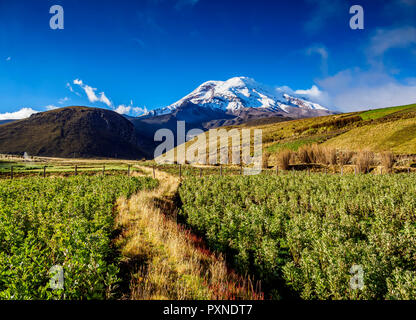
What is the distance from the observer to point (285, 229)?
7.93m

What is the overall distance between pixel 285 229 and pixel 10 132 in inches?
9227

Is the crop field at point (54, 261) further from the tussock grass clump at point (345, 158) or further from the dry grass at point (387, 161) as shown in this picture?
the tussock grass clump at point (345, 158)

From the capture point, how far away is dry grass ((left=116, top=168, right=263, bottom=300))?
4.33 meters

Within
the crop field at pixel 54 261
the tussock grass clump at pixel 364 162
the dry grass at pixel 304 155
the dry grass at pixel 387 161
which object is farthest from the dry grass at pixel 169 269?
the dry grass at pixel 304 155

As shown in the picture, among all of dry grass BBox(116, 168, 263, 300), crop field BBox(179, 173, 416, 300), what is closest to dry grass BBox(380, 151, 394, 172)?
crop field BBox(179, 173, 416, 300)

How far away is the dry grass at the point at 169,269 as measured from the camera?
433 centimetres

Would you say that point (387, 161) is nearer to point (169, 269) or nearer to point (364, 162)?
point (364, 162)

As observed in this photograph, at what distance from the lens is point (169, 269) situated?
5.15m

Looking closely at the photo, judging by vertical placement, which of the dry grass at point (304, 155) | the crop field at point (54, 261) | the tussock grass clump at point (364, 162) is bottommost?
the crop field at point (54, 261)

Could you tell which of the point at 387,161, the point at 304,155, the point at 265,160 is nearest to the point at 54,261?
the point at 387,161

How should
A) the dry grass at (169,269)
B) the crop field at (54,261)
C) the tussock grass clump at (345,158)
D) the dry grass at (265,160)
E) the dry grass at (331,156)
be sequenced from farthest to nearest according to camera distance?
the dry grass at (265,160), the dry grass at (331,156), the tussock grass clump at (345,158), the dry grass at (169,269), the crop field at (54,261)

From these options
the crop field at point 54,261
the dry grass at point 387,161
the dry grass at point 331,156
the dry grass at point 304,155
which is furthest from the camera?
the dry grass at point 304,155
